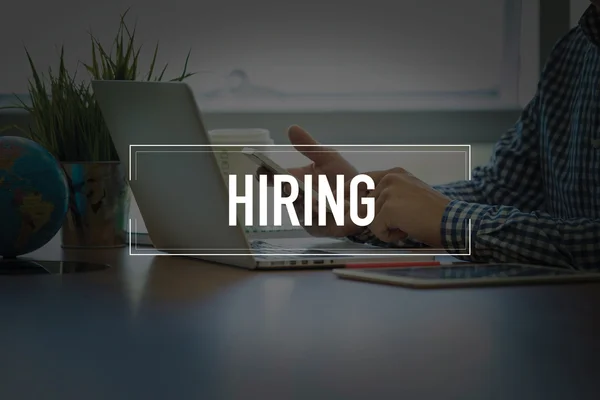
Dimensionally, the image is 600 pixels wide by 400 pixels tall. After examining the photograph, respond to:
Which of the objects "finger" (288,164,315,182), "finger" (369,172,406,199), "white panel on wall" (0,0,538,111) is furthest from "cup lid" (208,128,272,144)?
"white panel on wall" (0,0,538,111)

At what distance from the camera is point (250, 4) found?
7.89ft

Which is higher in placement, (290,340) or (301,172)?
(301,172)

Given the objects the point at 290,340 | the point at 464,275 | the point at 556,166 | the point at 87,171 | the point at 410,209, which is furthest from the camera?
the point at 556,166

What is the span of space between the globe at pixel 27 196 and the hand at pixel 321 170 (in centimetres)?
38

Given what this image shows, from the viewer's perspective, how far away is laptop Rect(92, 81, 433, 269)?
39.9 inches

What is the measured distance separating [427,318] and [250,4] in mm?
1809

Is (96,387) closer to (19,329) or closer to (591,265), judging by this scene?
(19,329)

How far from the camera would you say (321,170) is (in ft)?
4.94

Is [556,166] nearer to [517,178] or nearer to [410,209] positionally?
[517,178]

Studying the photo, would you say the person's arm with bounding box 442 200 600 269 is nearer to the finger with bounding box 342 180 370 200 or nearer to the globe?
the finger with bounding box 342 180 370 200

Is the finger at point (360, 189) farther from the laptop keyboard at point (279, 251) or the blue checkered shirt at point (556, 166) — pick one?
the laptop keyboard at point (279, 251)

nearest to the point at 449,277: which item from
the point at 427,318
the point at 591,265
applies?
the point at 427,318

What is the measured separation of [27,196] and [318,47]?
1.46m

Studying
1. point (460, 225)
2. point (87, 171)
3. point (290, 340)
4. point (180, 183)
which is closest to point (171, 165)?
point (180, 183)
